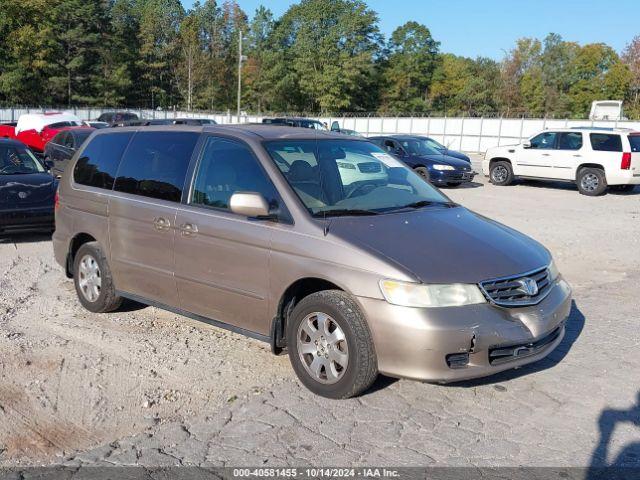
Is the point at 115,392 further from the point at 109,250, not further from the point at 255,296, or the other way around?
the point at 109,250

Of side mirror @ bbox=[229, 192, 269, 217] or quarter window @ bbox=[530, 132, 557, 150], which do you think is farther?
quarter window @ bbox=[530, 132, 557, 150]

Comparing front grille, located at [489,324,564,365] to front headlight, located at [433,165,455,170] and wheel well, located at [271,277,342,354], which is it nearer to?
wheel well, located at [271,277,342,354]

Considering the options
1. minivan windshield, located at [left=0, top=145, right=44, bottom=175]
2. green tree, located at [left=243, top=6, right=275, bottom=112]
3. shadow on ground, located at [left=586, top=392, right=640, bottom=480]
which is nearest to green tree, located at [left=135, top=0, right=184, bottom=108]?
green tree, located at [left=243, top=6, right=275, bottom=112]

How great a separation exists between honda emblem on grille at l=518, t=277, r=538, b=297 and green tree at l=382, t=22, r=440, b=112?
258ft

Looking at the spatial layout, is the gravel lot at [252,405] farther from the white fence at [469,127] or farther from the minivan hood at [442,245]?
the white fence at [469,127]

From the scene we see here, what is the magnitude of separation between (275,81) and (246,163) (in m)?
77.7

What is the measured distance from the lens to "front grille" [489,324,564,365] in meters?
4.18

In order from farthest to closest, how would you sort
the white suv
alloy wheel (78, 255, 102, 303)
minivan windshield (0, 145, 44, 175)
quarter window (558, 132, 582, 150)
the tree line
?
1. the tree line
2. quarter window (558, 132, 582, 150)
3. the white suv
4. minivan windshield (0, 145, 44, 175)
5. alloy wheel (78, 255, 102, 303)

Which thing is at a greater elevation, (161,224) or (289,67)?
(289,67)

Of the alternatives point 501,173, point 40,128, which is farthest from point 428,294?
point 40,128

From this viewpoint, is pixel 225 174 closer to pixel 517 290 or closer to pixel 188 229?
pixel 188 229

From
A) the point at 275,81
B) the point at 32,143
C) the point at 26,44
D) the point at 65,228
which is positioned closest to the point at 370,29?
the point at 275,81

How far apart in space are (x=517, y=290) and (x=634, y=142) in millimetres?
15971

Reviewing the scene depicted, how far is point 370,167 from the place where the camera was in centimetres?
555
